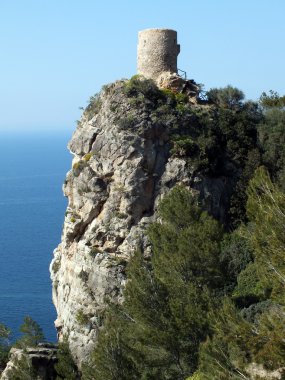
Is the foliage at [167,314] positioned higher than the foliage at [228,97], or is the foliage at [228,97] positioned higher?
the foliage at [228,97]

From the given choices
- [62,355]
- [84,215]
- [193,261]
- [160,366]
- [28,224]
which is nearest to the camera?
[160,366]

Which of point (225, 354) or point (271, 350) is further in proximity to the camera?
point (225, 354)

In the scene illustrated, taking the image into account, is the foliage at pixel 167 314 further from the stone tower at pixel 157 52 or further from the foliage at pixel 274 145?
the stone tower at pixel 157 52

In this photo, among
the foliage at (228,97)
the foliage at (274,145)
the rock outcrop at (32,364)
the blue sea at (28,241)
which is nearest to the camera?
the rock outcrop at (32,364)

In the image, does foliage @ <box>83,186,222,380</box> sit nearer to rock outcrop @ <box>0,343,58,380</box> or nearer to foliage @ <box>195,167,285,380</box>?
foliage @ <box>195,167,285,380</box>

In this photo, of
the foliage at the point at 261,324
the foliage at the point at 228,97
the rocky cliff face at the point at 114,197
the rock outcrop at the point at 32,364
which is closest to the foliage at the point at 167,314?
the foliage at the point at 261,324

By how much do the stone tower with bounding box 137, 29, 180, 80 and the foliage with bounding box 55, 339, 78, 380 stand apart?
39.5 feet

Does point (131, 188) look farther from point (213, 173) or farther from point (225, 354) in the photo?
point (225, 354)

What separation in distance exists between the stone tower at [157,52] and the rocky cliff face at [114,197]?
214 cm

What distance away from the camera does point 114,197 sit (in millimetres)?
28703

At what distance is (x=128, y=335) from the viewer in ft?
69.2

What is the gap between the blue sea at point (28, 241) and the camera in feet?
180

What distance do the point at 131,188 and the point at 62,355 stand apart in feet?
22.5

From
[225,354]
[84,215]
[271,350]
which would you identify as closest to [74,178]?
[84,215]
